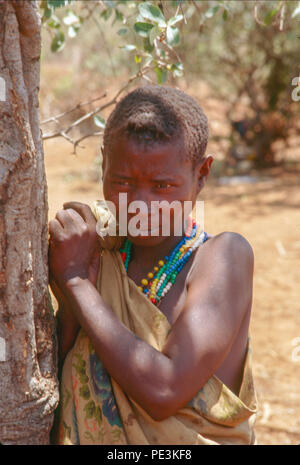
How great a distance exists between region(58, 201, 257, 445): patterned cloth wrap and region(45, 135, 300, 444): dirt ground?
160 centimetres

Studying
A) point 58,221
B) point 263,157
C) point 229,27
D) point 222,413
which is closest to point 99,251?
point 58,221

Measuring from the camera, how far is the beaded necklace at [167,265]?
1.66 metres

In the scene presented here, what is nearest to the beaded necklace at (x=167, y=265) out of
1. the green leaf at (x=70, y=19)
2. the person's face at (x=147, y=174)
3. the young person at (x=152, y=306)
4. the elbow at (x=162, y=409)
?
the young person at (x=152, y=306)

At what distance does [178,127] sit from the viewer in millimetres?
1611

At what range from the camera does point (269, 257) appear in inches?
226

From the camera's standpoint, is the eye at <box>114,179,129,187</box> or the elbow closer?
the elbow

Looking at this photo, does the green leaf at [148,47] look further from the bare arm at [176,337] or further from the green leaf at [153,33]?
the bare arm at [176,337]

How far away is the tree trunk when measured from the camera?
4.16ft

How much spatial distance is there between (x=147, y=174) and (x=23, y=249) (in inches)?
16.6

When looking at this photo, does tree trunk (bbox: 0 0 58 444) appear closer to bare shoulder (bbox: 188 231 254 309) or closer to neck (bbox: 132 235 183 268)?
neck (bbox: 132 235 183 268)

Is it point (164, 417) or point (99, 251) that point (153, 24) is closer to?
point (99, 251)

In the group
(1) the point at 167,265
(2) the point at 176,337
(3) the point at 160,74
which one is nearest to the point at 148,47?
(3) the point at 160,74

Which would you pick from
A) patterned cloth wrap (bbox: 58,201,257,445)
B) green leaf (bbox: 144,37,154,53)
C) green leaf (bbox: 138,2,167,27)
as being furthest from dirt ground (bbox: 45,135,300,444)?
green leaf (bbox: 138,2,167,27)
